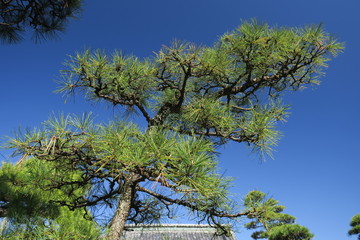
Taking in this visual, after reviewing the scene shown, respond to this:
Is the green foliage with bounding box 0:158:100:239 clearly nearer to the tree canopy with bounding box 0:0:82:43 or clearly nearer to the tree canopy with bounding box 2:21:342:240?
the tree canopy with bounding box 2:21:342:240

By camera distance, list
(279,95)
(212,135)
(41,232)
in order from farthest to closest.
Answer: (279,95), (212,135), (41,232)

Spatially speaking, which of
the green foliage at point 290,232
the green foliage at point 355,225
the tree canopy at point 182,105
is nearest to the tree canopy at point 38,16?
the tree canopy at point 182,105

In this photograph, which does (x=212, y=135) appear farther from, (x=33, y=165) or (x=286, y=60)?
(x=33, y=165)

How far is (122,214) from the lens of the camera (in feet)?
5.66

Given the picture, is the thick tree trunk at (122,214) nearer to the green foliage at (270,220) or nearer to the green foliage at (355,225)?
the green foliage at (270,220)

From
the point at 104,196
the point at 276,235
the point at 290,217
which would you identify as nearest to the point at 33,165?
the point at 104,196

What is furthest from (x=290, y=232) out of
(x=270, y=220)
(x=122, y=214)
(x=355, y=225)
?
(x=122, y=214)

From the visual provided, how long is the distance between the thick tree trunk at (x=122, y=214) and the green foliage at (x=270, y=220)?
0.77 meters

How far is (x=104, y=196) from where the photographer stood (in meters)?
1.95

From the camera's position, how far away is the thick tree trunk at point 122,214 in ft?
5.40

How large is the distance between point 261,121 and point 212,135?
0.38 meters

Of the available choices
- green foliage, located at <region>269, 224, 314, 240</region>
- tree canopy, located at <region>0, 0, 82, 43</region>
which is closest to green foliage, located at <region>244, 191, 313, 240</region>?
green foliage, located at <region>269, 224, 314, 240</region>

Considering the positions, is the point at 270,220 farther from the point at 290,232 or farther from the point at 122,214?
the point at 290,232

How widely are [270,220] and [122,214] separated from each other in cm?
118
